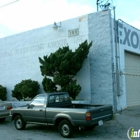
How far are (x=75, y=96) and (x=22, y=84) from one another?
15.4 feet

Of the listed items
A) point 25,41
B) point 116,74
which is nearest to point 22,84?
point 25,41

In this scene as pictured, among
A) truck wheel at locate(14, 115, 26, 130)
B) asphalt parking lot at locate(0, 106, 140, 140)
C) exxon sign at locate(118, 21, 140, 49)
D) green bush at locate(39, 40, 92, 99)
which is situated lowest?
asphalt parking lot at locate(0, 106, 140, 140)

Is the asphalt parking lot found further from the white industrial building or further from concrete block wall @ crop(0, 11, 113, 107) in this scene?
concrete block wall @ crop(0, 11, 113, 107)

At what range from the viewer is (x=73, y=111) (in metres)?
8.00

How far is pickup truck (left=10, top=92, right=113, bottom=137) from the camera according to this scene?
7.79 metres

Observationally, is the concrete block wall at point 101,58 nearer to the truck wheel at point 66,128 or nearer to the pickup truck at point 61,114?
the pickup truck at point 61,114

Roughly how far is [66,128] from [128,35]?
9494mm

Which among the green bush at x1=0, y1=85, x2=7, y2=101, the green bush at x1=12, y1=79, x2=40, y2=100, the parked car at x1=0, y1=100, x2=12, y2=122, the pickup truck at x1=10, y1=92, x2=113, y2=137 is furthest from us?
the green bush at x1=0, y1=85, x2=7, y2=101

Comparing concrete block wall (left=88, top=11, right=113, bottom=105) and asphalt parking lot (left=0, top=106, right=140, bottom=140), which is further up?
concrete block wall (left=88, top=11, right=113, bottom=105)

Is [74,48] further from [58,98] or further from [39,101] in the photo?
[39,101]

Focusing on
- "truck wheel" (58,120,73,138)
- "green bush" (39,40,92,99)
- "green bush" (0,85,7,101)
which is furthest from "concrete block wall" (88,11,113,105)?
"green bush" (0,85,7,101)

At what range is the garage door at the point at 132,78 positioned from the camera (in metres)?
15.4

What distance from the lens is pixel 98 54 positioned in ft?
46.2

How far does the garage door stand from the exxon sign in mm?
765
